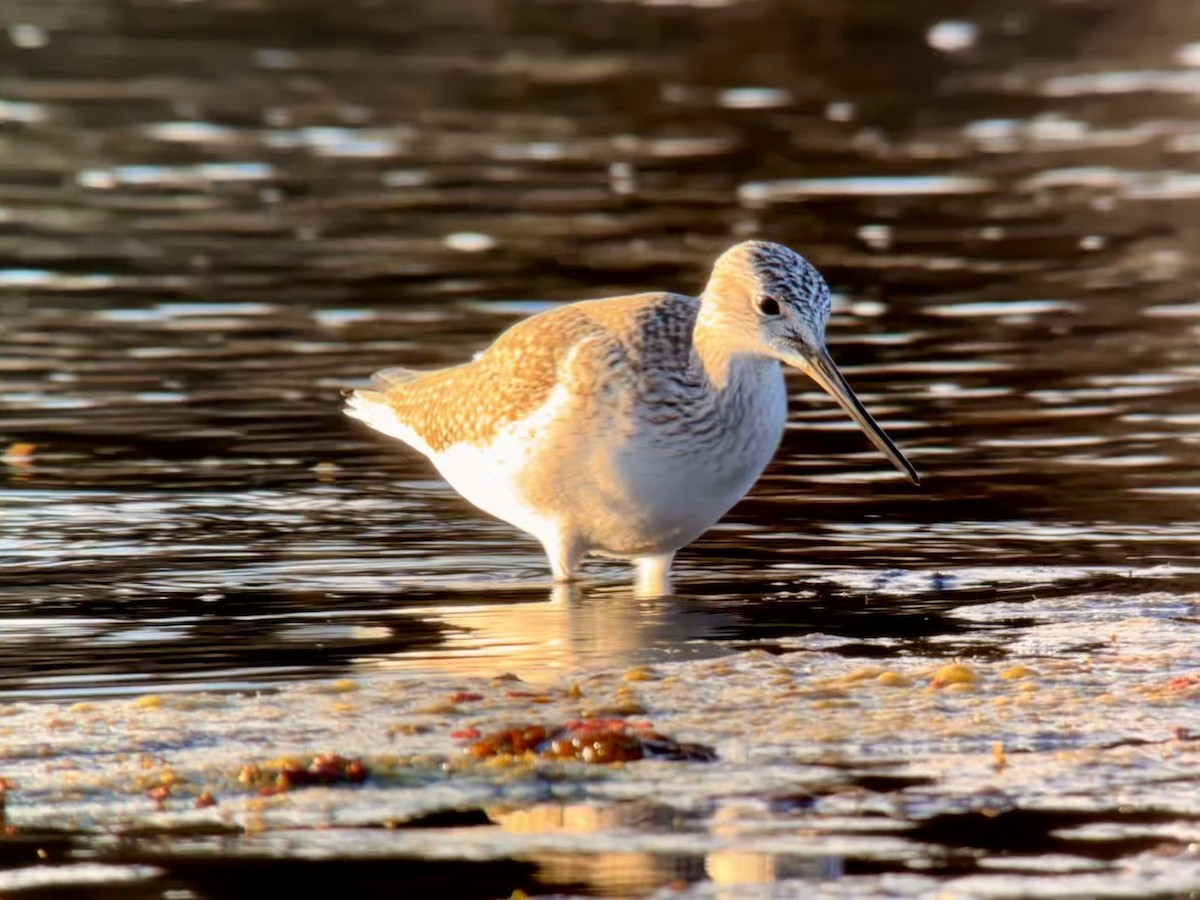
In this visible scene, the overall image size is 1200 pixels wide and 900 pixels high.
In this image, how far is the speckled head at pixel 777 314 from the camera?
30.2 feet

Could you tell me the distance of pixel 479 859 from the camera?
592 centimetres

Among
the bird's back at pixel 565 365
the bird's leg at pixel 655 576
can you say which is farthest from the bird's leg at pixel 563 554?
the bird's back at pixel 565 365

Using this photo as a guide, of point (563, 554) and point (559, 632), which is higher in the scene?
point (563, 554)

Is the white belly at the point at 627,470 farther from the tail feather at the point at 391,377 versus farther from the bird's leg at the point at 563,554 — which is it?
the tail feather at the point at 391,377

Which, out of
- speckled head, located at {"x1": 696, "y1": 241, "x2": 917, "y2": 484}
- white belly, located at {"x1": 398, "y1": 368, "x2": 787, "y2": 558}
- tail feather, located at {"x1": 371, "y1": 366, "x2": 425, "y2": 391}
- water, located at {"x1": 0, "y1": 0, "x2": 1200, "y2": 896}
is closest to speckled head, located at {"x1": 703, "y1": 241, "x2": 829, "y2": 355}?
speckled head, located at {"x1": 696, "y1": 241, "x2": 917, "y2": 484}

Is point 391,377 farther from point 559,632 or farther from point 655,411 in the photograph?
A: point 559,632

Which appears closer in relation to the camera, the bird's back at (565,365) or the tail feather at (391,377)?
the bird's back at (565,365)

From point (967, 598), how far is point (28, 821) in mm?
4158

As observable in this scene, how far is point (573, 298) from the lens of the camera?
15.8 meters

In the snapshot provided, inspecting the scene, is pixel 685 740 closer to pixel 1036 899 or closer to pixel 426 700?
pixel 426 700

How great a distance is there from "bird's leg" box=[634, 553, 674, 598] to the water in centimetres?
9

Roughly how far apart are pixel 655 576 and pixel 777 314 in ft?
4.04

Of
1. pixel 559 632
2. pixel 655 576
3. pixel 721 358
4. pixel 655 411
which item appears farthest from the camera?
pixel 655 576

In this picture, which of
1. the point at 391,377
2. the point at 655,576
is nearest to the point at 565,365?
the point at 655,576
